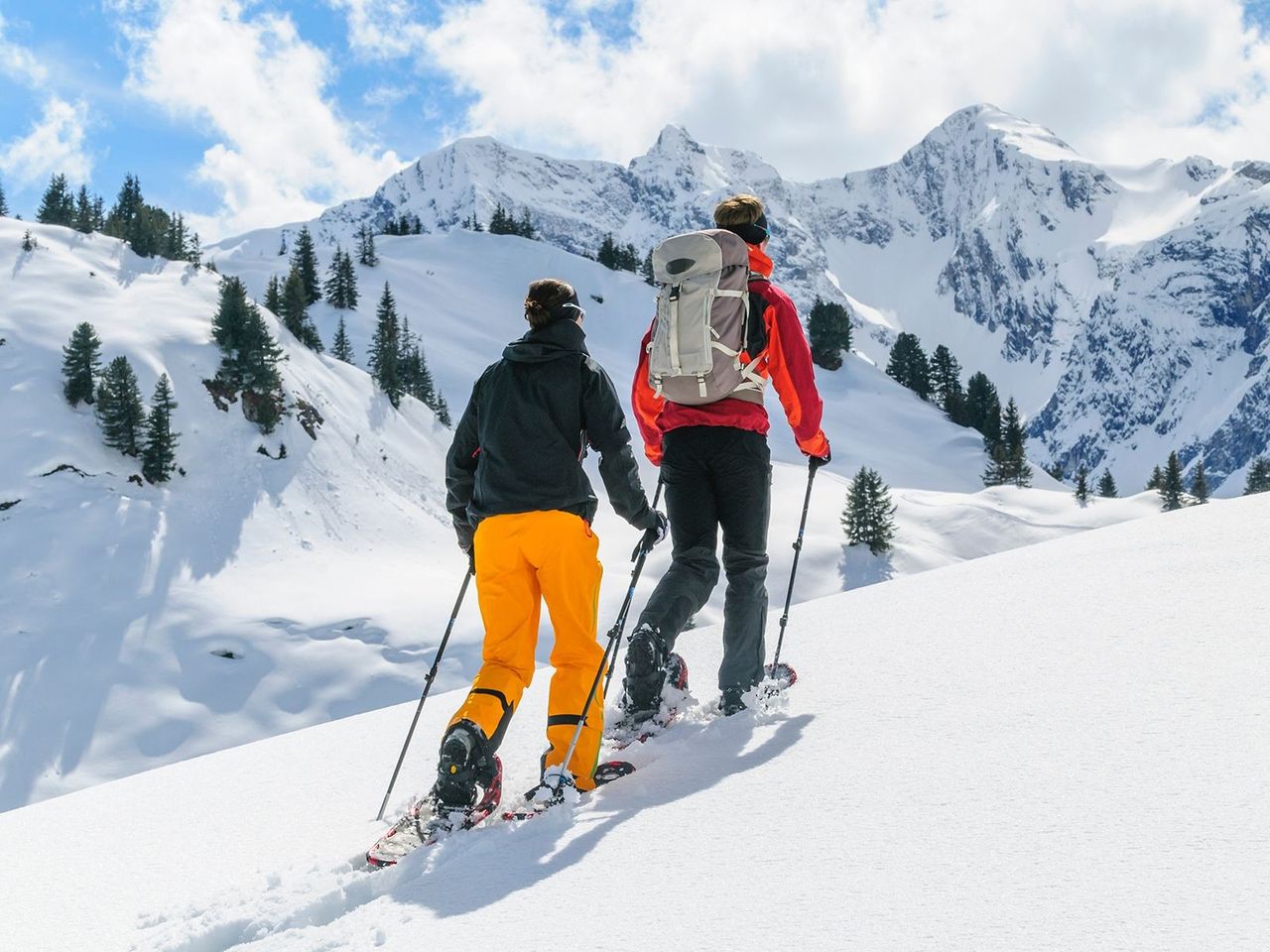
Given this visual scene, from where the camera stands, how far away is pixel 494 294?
73250mm

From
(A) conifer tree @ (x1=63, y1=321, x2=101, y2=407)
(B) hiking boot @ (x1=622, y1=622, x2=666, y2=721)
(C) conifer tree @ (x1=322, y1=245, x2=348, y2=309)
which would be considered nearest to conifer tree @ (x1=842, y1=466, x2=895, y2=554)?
(A) conifer tree @ (x1=63, y1=321, x2=101, y2=407)

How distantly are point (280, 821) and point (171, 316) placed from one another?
38.8 metres

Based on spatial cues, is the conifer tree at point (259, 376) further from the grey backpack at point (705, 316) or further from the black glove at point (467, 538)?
the grey backpack at point (705, 316)

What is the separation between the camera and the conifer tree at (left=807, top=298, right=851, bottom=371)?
69.7 m

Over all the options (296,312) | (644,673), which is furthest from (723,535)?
(296,312)

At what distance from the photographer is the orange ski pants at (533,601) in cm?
389

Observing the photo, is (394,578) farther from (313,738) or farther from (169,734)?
(313,738)

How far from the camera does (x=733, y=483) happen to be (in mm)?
4613

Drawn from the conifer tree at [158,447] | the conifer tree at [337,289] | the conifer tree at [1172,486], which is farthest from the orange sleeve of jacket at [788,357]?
the conifer tree at [337,289]

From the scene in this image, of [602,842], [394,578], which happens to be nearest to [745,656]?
[602,842]

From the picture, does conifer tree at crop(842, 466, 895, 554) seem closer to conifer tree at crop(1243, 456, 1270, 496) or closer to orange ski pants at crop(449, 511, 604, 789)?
orange ski pants at crop(449, 511, 604, 789)

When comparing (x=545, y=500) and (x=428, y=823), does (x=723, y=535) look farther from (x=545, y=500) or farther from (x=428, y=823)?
(x=428, y=823)

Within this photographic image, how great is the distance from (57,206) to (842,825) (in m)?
65.6

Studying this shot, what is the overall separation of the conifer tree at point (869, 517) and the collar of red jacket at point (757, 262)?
104 ft
